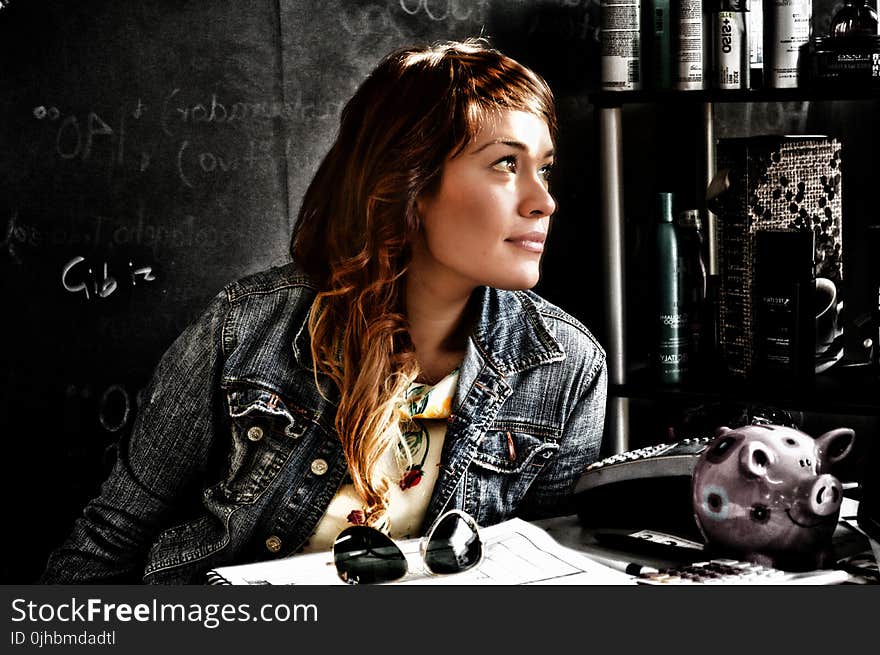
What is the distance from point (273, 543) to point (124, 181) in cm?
77

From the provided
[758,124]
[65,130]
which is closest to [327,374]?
[65,130]

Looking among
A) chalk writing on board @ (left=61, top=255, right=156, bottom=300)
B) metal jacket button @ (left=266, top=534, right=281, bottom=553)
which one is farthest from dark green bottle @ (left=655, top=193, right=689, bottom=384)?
chalk writing on board @ (left=61, top=255, right=156, bottom=300)

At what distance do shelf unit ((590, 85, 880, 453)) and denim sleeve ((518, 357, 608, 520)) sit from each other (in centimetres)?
39

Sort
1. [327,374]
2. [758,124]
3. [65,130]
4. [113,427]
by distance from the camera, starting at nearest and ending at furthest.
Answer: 1. [327,374]
2. [65,130]
3. [113,427]
4. [758,124]

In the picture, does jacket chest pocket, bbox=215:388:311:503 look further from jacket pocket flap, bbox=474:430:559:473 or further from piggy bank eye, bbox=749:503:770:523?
piggy bank eye, bbox=749:503:770:523

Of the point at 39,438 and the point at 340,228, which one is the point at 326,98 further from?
the point at 39,438

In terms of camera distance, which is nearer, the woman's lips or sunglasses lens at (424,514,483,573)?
sunglasses lens at (424,514,483,573)

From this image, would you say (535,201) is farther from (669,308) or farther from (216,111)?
(216,111)

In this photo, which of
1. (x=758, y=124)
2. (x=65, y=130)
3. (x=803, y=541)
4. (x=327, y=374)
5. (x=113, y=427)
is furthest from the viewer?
(x=758, y=124)

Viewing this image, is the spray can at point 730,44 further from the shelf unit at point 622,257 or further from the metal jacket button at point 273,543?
the metal jacket button at point 273,543

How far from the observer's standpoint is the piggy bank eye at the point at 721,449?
49.8 inches

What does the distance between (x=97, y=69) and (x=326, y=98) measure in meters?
0.46

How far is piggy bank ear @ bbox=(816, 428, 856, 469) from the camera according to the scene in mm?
1272

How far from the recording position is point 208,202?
6.54 ft
